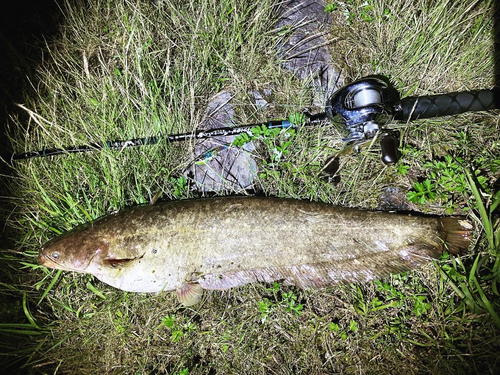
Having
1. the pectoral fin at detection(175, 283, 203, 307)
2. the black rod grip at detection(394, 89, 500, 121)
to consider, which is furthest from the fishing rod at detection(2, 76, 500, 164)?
the pectoral fin at detection(175, 283, 203, 307)

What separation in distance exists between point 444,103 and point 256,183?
5.47 feet

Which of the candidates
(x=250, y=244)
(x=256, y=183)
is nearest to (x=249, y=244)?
(x=250, y=244)

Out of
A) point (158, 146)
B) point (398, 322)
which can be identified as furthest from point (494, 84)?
point (158, 146)

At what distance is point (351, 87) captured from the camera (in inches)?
87.5

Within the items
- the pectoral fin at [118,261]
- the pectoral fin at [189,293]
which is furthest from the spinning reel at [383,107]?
the pectoral fin at [118,261]

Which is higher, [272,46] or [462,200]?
[272,46]

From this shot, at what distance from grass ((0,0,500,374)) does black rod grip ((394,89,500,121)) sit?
35 centimetres

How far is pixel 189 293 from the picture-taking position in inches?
88.7

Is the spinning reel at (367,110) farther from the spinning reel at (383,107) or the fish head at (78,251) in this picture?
the fish head at (78,251)

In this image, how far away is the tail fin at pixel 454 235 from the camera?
2193 millimetres

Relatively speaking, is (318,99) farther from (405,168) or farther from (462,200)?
(462,200)

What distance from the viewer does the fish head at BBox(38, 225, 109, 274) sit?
7.24 feet

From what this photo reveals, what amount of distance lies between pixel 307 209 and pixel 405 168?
1.06 m

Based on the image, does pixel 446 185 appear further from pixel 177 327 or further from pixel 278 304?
pixel 177 327
